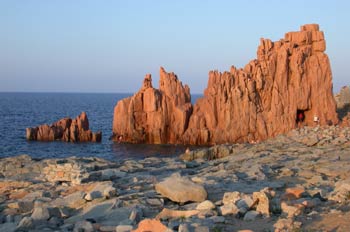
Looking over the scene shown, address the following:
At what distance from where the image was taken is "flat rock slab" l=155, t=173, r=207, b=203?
13250 mm

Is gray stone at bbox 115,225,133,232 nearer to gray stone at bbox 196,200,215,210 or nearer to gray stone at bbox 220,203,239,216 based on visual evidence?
gray stone at bbox 196,200,215,210

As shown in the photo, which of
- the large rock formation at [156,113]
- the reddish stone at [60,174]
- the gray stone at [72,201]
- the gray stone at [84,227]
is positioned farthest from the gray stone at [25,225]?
the large rock formation at [156,113]

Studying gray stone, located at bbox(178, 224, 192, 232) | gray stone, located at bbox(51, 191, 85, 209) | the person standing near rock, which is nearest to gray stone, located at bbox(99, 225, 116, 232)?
gray stone, located at bbox(178, 224, 192, 232)

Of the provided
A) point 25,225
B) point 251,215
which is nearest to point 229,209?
point 251,215

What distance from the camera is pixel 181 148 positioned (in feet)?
177

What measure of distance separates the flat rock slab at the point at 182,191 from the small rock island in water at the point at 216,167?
1.2 inches

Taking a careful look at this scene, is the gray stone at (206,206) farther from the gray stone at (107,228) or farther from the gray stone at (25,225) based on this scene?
the gray stone at (25,225)

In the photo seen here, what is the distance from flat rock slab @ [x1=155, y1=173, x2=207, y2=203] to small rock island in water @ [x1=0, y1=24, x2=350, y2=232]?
3 cm

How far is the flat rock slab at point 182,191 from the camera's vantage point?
13250mm

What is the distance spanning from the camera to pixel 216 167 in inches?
939

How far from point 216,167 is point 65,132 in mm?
40921

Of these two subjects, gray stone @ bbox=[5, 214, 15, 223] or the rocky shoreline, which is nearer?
the rocky shoreline

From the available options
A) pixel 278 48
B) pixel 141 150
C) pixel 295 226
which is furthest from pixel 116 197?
pixel 278 48

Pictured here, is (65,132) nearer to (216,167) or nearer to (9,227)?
(216,167)
